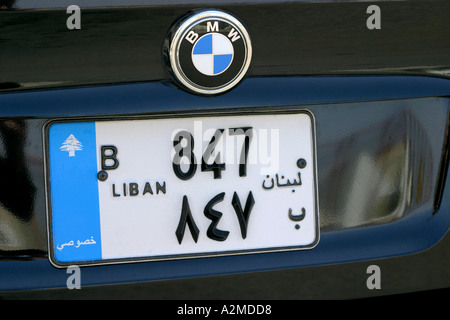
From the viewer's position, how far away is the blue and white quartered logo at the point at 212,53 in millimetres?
1926

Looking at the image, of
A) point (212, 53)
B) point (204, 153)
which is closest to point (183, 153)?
point (204, 153)

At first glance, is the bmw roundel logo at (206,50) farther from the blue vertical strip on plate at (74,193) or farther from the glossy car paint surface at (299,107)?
the blue vertical strip on plate at (74,193)

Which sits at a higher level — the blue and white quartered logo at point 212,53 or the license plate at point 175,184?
the blue and white quartered logo at point 212,53

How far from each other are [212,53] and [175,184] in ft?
1.09

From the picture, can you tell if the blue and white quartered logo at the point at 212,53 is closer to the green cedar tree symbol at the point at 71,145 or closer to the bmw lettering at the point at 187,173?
the bmw lettering at the point at 187,173

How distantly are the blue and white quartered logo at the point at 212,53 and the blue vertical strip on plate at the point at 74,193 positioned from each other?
30 cm

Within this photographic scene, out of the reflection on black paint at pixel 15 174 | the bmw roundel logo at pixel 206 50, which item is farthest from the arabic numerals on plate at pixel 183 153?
the reflection on black paint at pixel 15 174

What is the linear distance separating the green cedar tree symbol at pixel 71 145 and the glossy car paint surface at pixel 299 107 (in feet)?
0.17

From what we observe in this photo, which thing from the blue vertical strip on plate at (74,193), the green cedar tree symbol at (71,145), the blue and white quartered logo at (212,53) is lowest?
the blue vertical strip on plate at (74,193)

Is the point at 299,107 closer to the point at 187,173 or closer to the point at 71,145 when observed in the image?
the point at 187,173

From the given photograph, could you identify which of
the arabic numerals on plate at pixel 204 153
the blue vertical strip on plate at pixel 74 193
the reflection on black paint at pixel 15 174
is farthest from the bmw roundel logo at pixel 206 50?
the reflection on black paint at pixel 15 174

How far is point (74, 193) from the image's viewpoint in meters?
1.97
